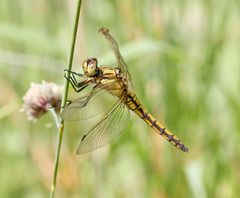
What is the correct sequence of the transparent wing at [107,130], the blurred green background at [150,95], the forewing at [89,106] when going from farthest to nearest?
the blurred green background at [150,95], the transparent wing at [107,130], the forewing at [89,106]

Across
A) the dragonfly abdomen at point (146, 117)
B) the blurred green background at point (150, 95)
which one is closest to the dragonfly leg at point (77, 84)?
the dragonfly abdomen at point (146, 117)

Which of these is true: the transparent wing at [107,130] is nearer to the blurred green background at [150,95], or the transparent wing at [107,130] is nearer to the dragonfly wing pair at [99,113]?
the dragonfly wing pair at [99,113]

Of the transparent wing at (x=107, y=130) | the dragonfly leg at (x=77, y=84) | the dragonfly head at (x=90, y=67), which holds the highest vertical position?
the dragonfly head at (x=90, y=67)

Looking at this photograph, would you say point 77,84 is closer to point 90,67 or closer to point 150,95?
point 90,67

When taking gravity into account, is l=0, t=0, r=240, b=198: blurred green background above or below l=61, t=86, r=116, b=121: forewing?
above

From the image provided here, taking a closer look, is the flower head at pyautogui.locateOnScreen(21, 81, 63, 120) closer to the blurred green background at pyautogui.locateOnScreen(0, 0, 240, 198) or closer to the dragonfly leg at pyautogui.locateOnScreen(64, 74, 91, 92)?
the dragonfly leg at pyautogui.locateOnScreen(64, 74, 91, 92)

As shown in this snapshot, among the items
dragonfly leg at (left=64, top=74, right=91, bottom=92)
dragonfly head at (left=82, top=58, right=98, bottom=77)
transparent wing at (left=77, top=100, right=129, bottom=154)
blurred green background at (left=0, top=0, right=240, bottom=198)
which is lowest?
transparent wing at (left=77, top=100, right=129, bottom=154)

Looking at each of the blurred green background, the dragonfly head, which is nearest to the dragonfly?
the dragonfly head

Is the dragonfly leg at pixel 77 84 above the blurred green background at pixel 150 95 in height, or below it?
below
